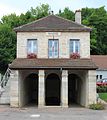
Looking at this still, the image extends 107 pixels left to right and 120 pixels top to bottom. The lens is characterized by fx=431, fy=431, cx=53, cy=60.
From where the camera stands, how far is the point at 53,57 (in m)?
37.6

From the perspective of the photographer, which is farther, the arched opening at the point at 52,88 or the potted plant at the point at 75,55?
the arched opening at the point at 52,88

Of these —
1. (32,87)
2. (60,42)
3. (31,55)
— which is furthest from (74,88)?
(31,55)

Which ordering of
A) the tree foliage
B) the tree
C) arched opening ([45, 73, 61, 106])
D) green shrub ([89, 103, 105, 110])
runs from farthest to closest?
the tree
the tree foliage
arched opening ([45, 73, 61, 106])
green shrub ([89, 103, 105, 110])

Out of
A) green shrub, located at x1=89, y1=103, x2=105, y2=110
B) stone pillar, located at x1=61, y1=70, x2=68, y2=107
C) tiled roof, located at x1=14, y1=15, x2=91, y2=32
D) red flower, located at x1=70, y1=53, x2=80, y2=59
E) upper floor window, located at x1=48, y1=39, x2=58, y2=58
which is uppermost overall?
tiled roof, located at x1=14, y1=15, x2=91, y2=32

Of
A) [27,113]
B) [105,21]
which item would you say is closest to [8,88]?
[27,113]

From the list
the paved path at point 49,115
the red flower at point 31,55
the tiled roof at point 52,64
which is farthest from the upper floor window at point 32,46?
the paved path at point 49,115

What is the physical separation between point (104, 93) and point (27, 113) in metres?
21.5

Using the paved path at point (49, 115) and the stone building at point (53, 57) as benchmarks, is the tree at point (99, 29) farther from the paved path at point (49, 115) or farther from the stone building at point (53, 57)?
the paved path at point (49, 115)

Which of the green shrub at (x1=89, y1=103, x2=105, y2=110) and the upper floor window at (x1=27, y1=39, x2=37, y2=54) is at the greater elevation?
the upper floor window at (x1=27, y1=39, x2=37, y2=54)

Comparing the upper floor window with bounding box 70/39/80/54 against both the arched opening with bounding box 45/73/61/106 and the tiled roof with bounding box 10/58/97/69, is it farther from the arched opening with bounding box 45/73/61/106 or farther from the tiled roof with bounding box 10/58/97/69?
the arched opening with bounding box 45/73/61/106

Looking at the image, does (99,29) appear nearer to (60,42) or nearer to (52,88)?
(52,88)

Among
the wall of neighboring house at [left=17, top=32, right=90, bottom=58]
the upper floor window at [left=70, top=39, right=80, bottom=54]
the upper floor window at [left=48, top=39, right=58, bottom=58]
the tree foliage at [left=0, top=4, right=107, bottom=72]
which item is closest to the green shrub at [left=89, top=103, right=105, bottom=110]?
the wall of neighboring house at [left=17, top=32, right=90, bottom=58]

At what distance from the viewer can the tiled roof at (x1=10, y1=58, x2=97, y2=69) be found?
1380 inches

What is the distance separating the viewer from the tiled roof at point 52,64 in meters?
35.1
